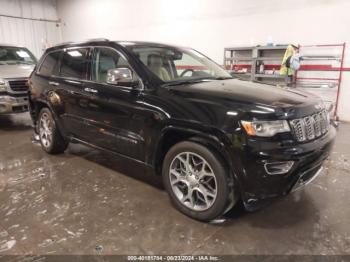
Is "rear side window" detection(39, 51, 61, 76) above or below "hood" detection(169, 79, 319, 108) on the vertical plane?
above

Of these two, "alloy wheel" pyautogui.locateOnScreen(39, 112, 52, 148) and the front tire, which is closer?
the front tire

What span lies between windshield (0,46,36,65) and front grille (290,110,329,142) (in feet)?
21.0

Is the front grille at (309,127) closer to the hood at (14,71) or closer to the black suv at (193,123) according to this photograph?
the black suv at (193,123)

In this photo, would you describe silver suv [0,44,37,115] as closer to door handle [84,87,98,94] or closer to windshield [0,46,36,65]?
windshield [0,46,36,65]

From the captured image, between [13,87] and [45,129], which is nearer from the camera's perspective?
[45,129]

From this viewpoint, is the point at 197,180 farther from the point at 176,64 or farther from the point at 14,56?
the point at 14,56

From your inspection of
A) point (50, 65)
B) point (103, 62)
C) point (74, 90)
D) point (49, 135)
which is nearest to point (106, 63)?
point (103, 62)

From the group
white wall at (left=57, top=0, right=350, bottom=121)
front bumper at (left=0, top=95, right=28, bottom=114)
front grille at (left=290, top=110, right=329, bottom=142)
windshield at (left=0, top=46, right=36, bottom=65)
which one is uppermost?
white wall at (left=57, top=0, right=350, bottom=121)

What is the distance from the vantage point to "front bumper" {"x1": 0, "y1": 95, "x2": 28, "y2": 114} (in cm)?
539

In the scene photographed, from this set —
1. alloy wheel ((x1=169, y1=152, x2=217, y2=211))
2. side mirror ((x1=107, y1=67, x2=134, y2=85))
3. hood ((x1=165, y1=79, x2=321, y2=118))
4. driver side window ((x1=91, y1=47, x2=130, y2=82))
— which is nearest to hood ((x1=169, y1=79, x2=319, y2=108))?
hood ((x1=165, y1=79, x2=321, y2=118))

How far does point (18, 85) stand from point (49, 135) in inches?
91.2

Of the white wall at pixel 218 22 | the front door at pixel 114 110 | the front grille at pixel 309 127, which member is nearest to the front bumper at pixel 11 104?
the front door at pixel 114 110

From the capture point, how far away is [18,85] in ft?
18.4

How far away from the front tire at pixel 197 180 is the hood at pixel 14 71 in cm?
462
